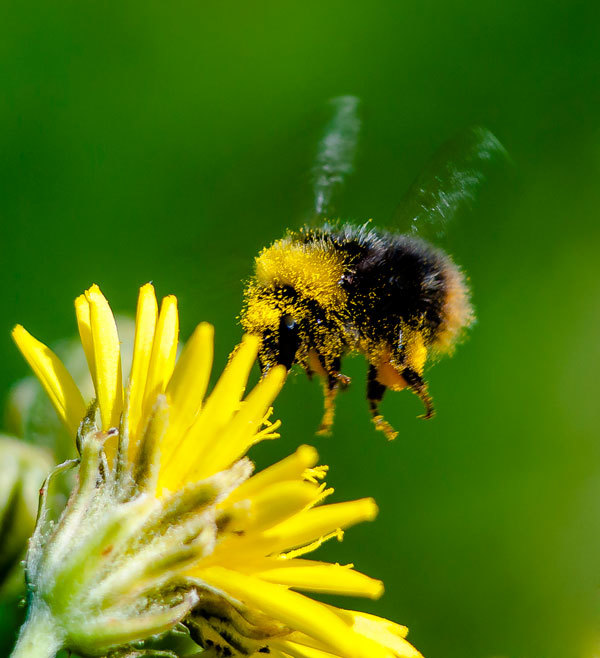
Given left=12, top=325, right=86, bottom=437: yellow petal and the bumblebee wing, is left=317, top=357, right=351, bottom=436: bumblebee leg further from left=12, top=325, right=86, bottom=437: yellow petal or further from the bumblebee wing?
left=12, top=325, right=86, bottom=437: yellow petal

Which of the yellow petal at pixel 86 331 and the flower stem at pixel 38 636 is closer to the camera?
the flower stem at pixel 38 636

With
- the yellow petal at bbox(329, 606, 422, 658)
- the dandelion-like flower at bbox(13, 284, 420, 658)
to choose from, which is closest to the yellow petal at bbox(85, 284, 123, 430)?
the dandelion-like flower at bbox(13, 284, 420, 658)

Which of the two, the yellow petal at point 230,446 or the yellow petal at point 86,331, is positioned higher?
the yellow petal at point 86,331

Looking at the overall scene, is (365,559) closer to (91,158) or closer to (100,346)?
→ (91,158)

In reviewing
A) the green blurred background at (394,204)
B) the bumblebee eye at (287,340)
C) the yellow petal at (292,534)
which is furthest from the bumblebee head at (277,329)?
the green blurred background at (394,204)

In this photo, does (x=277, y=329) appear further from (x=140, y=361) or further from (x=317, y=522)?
(x=317, y=522)

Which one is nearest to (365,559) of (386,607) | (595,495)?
(386,607)

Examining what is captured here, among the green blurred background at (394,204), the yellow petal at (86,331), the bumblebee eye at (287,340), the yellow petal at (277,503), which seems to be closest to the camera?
the yellow petal at (277,503)

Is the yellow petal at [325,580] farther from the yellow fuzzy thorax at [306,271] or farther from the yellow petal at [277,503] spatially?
the yellow fuzzy thorax at [306,271]
